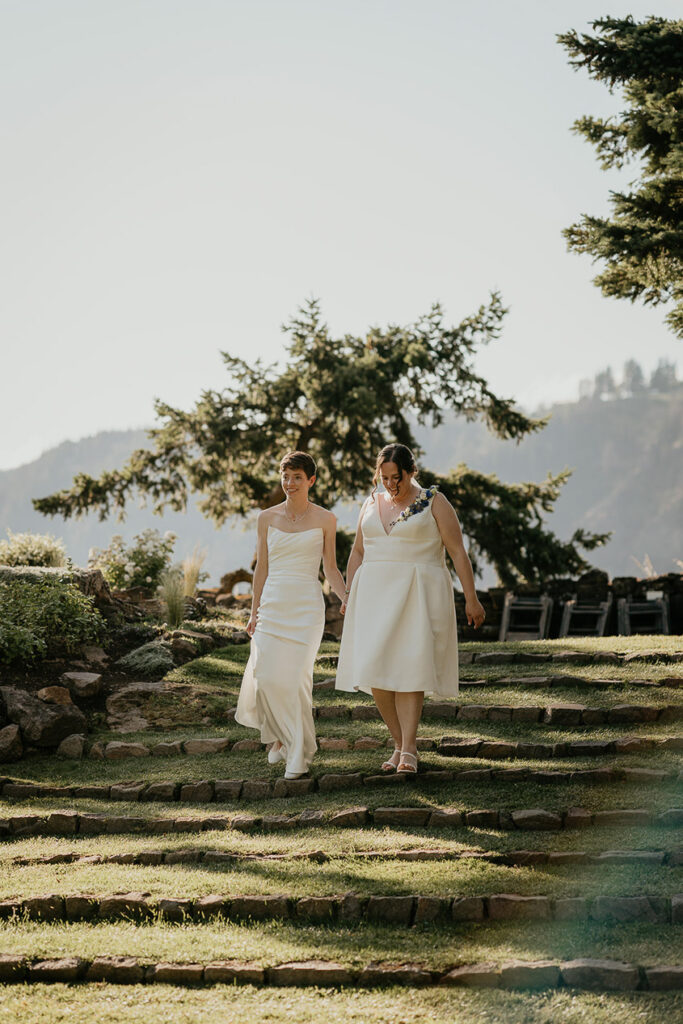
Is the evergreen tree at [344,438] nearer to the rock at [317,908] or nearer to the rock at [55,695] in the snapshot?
the rock at [55,695]

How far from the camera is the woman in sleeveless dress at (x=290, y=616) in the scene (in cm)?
722

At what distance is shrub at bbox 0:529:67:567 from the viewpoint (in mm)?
14375

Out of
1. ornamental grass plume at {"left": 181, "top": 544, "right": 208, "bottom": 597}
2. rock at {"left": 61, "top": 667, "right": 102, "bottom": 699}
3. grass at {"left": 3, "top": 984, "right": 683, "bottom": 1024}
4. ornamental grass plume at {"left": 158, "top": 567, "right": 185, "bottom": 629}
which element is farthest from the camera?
ornamental grass plume at {"left": 181, "top": 544, "right": 208, "bottom": 597}

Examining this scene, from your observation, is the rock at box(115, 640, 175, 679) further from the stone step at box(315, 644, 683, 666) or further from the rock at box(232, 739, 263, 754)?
the rock at box(232, 739, 263, 754)

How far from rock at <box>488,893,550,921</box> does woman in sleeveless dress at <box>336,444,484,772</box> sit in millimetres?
2031

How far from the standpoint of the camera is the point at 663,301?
42.2ft

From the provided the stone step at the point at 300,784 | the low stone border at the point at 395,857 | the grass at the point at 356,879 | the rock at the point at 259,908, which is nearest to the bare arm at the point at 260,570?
the stone step at the point at 300,784

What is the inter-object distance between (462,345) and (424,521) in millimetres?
15397

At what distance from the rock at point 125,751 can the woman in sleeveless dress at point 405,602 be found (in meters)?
2.79

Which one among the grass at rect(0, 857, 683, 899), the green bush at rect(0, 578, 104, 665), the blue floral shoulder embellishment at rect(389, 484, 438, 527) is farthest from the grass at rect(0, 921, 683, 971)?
the green bush at rect(0, 578, 104, 665)

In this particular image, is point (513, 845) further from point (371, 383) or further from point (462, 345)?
point (462, 345)

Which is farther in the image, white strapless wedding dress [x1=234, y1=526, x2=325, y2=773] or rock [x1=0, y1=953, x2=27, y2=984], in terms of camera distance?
white strapless wedding dress [x1=234, y1=526, x2=325, y2=773]

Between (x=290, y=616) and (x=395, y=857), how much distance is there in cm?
238

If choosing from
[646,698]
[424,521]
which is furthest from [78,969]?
[646,698]
